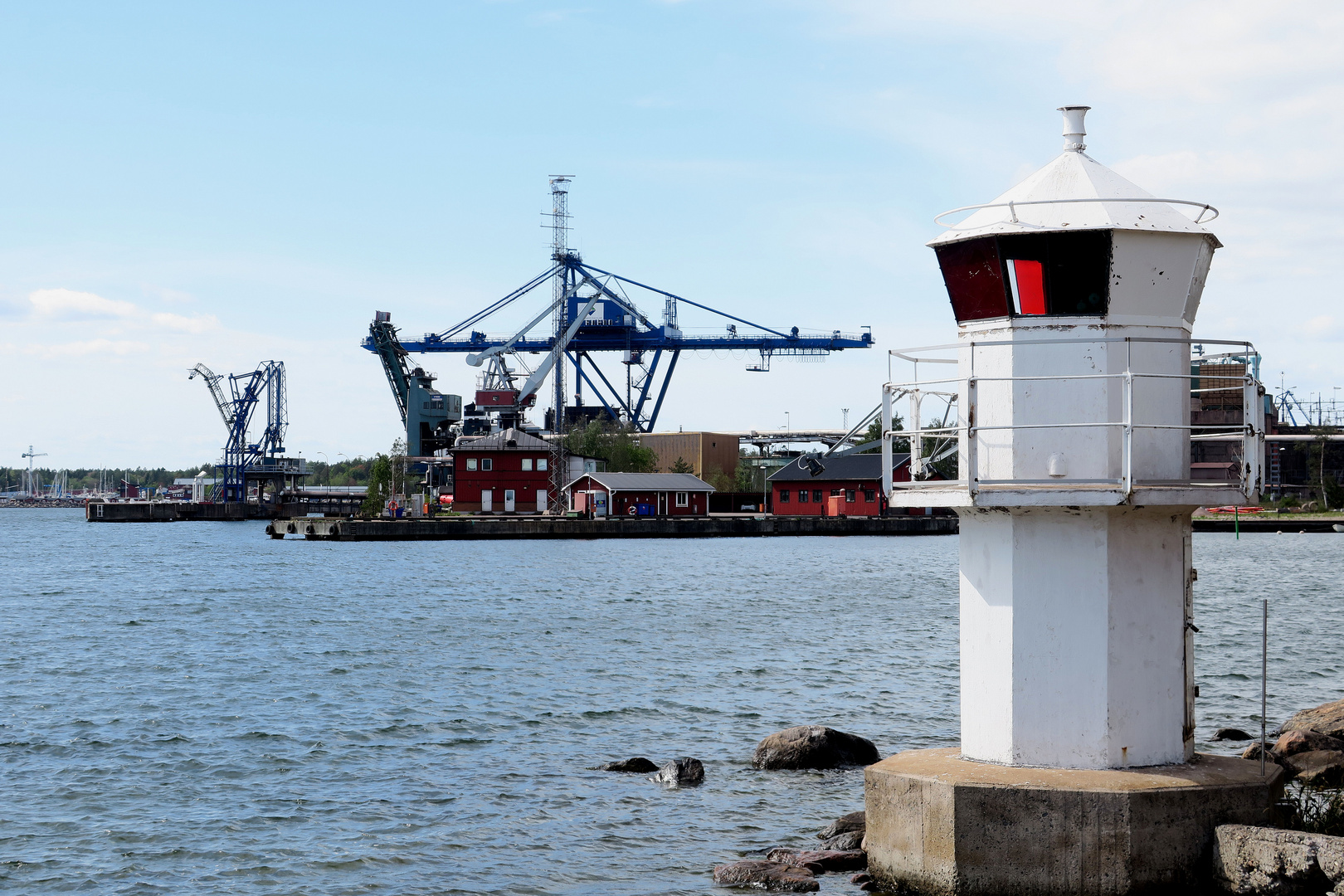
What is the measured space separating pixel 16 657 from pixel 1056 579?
2776 cm

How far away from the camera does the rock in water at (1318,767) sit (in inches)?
504

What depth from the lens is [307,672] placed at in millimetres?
26109

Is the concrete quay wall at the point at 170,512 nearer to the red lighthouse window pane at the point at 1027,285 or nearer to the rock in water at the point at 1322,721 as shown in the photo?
the rock in water at the point at 1322,721

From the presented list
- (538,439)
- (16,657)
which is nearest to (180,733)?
(16,657)

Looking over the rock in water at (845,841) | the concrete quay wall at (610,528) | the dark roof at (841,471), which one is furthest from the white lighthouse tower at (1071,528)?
the dark roof at (841,471)

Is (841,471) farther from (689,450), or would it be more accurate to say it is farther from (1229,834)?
(1229,834)

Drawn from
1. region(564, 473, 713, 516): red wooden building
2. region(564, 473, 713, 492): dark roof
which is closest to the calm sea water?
region(564, 473, 713, 516): red wooden building

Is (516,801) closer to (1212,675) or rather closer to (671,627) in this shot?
(1212,675)

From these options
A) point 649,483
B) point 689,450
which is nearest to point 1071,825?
point 649,483

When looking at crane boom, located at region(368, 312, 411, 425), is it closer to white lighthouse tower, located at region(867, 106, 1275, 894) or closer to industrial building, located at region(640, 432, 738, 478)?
industrial building, located at region(640, 432, 738, 478)

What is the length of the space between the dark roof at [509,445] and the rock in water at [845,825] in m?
81.4

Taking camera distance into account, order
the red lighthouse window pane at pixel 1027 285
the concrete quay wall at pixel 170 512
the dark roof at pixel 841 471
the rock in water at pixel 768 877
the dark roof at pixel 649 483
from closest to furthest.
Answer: the red lighthouse window pane at pixel 1027 285 → the rock in water at pixel 768 877 → the dark roof at pixel 841 471 → the dark roof at pixel 649 483 → the concrete quay wall at pixel 170 512

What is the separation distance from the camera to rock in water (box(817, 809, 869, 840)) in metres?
11.9

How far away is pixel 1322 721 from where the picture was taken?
48.4 ft
